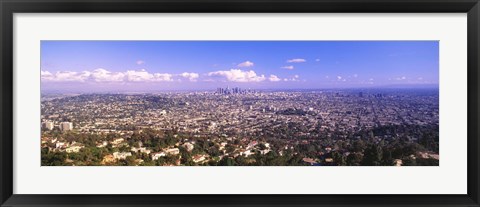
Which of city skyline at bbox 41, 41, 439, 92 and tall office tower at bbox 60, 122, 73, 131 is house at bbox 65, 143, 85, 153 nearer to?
tall office tower at bbox 60, 122, 73, 131

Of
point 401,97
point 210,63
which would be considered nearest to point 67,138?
point 210,63

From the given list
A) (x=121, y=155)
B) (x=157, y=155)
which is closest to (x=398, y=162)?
(x=157, y=155)

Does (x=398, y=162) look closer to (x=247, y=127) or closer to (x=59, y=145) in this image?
(x=247, y=127)

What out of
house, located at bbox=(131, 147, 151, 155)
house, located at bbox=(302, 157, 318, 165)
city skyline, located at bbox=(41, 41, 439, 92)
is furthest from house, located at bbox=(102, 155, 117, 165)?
house, located at bbox=(302, 157, 318, 165)
